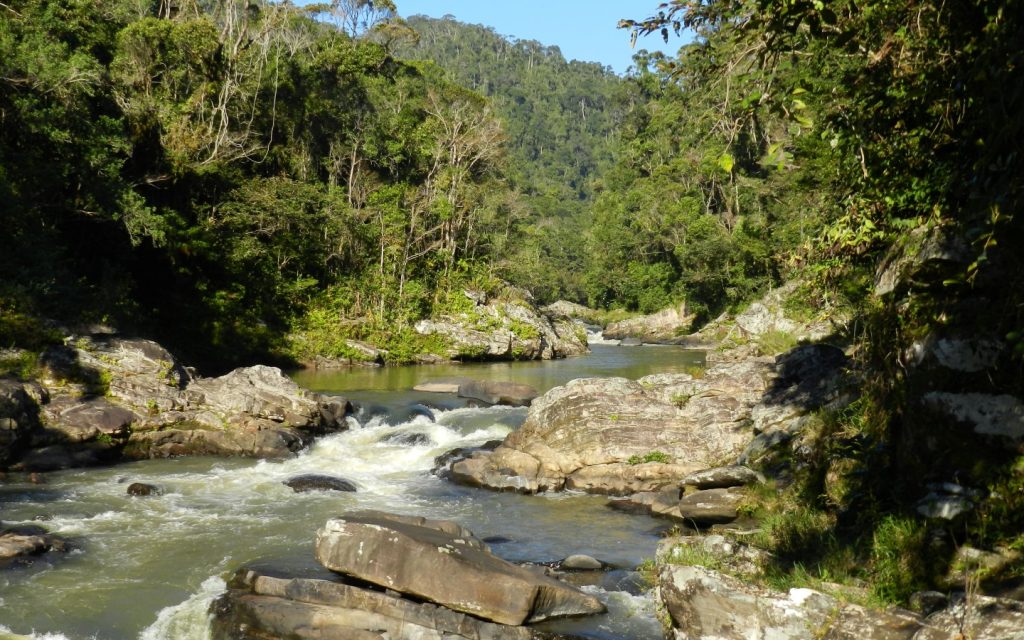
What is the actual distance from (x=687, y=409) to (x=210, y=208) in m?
21.8

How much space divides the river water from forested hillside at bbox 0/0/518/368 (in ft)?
20.4

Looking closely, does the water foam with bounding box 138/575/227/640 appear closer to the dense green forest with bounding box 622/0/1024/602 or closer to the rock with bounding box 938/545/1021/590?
the dense green forest with bounding box 622/0/1024/602

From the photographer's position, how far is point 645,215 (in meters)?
55.8

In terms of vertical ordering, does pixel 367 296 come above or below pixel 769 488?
above

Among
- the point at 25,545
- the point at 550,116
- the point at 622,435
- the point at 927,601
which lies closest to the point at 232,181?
the point at 622,435

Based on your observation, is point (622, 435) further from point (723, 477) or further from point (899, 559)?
point (899, 559)

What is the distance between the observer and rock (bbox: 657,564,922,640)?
5.27m

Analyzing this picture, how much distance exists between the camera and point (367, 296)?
116 feet

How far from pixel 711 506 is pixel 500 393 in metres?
12.0

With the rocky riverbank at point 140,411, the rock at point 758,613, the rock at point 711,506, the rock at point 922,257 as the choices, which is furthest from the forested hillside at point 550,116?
the rock at point 758,613

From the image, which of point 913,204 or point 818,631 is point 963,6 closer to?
point 913,204

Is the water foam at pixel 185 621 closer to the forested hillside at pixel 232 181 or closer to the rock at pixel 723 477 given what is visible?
the rock at pixel 723 477

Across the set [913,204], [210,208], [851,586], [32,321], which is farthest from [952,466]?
[210,208]

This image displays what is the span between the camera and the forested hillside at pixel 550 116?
2940 inches
